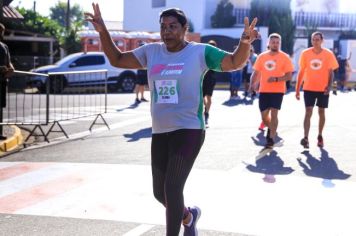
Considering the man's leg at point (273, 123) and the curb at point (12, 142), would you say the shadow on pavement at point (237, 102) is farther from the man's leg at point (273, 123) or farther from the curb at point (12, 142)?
the curb at point (12, 142)

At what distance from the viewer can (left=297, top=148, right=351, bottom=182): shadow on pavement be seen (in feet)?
23.6

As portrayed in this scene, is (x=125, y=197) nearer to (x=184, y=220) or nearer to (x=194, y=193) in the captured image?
(x=194, y=193)

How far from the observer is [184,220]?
14.5ft

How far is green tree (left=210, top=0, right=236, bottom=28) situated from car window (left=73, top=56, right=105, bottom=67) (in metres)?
16.3

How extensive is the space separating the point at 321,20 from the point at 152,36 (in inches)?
683

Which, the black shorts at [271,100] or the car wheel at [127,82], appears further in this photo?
the car wheel at [127,82]

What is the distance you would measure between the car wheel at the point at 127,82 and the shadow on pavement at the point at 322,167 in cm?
1584

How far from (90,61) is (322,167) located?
1639 cm

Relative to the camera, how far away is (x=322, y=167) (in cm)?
770

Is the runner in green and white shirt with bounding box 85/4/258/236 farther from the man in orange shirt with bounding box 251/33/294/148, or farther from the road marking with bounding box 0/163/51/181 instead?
the man in orange shirt with bounding box 251/33/294/148

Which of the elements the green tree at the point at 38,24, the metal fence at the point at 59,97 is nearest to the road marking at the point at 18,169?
the metal fence at the point at 59,97

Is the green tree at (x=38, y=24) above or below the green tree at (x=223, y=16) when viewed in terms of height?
below

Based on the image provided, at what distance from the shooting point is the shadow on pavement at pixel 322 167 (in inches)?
283

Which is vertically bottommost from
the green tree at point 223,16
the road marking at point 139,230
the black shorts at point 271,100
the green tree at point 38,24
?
the road marking at point 139,230
